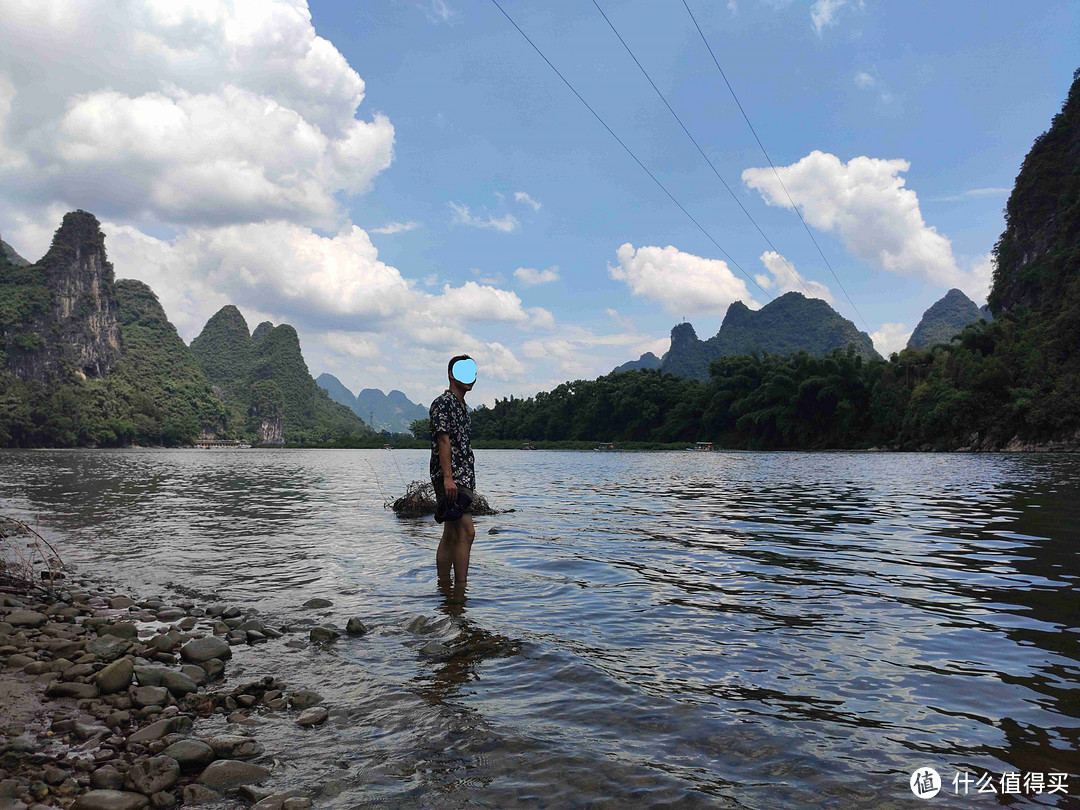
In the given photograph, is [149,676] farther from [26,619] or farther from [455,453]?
[455,453]

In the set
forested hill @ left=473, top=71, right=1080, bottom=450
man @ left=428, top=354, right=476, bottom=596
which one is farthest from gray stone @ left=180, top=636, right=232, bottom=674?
forested hill @ left=473, top=71, right=1080, bottom=450

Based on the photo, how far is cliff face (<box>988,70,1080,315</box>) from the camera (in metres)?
62.1

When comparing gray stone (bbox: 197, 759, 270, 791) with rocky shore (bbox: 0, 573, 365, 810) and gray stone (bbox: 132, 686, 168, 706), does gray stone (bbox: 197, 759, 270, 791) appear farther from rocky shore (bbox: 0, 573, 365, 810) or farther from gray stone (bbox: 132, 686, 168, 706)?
gray stone (bbox: 132, 686, 168, 706)

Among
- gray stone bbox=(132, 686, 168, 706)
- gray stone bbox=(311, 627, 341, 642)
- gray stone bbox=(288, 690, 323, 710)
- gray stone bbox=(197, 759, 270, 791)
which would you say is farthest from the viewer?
gray stone bbox=(311, 627, 341, 642)

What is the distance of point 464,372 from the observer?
7.20 metres

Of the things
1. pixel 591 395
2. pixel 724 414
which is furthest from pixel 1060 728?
pixel 591 395

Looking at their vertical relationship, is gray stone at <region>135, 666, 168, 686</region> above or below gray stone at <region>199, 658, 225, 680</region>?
above

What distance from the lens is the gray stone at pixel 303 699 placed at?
4.48 m

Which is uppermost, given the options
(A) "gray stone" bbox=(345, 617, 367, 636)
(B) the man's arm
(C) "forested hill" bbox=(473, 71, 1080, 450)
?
(C) "forested hill" bbox=(473, 71, 1080, 450)

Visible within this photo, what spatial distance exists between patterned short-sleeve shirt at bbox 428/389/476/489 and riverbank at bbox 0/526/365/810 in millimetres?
1897

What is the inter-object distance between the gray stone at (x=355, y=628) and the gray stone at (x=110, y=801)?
10.1 feet

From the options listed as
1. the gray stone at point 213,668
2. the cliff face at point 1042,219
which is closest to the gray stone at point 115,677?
the gray stone at point 213,668

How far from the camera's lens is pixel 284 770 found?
3.52 metres

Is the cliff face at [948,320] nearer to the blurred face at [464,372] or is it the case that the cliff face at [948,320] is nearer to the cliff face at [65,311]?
the blurred face at [464,372]
